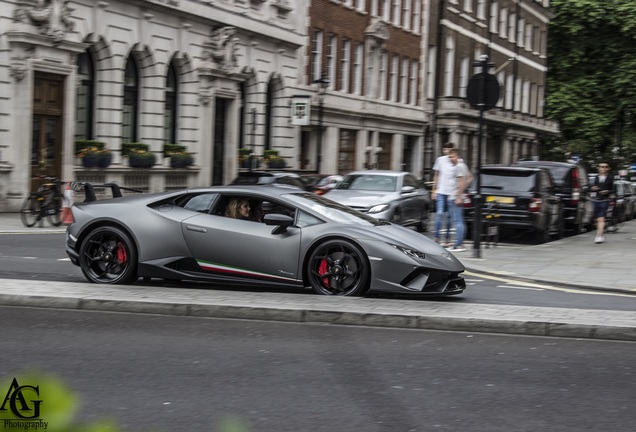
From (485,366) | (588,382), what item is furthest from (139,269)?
(588,382)

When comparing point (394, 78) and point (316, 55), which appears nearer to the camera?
point (316, 55)

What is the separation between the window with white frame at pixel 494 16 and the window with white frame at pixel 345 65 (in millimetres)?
23531

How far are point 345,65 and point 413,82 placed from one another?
9745 millimetres

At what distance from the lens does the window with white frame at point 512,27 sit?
72.4 metres

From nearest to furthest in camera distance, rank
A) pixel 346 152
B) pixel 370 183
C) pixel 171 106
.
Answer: pixel 370 183, pixel 171 106, pixel 346 152

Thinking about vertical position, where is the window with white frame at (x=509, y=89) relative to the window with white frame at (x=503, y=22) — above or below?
below

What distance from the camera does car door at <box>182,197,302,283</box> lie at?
10.5 m

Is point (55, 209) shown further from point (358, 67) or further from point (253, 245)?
point (358, 67)

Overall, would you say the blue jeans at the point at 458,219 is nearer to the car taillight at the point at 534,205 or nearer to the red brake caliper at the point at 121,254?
the car taillight at the point at 534,205

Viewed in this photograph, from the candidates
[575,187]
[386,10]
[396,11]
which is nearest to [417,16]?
[396,11]

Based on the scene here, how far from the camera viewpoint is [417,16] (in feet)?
182

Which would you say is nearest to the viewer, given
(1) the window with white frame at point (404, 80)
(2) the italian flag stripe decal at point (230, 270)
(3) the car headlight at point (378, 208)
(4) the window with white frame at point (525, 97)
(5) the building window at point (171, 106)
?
(2) the italian flag stripe decal at point (230, 270)

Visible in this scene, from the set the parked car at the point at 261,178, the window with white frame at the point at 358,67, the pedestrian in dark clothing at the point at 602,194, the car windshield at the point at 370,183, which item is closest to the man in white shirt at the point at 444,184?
the car windshield at the point at 370,183

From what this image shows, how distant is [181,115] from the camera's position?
34.0 meters
